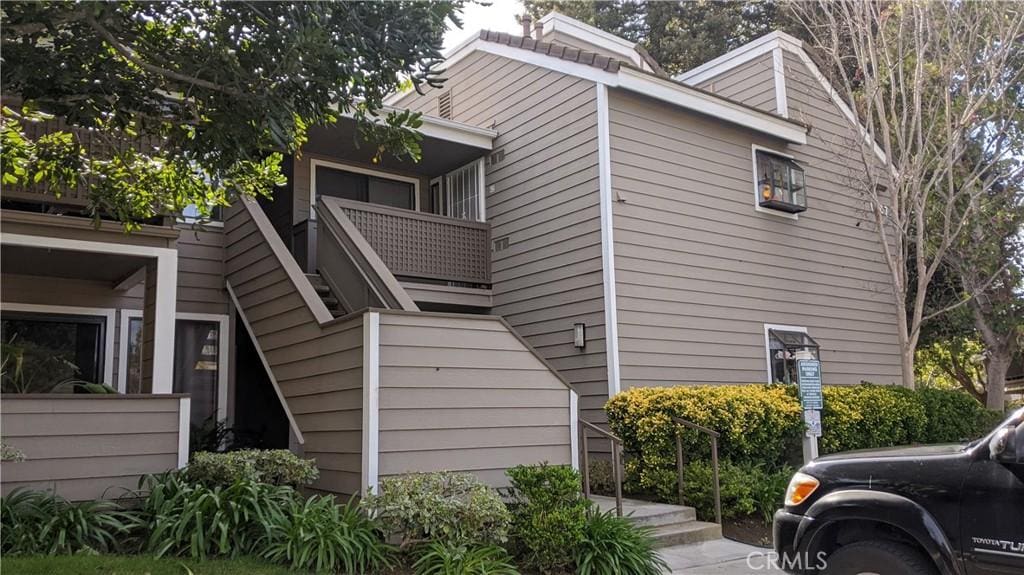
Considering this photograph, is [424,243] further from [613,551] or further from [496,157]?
[613,551]

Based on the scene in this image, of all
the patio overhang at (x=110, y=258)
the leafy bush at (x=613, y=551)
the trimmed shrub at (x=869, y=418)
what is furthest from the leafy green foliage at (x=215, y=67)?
the trimmed shrub at (x=869, y=418)

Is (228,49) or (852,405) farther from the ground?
(228,49)

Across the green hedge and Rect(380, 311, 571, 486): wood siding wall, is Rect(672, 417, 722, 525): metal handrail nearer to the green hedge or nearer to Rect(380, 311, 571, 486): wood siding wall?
the green hedge

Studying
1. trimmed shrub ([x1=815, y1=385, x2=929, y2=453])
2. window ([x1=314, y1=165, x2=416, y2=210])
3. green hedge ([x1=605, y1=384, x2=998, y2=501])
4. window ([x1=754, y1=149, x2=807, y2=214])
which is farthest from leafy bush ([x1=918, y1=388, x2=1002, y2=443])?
window ([x1=314, y1=165, x2=416, y2=210])

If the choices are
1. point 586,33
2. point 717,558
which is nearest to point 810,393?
point 717,558

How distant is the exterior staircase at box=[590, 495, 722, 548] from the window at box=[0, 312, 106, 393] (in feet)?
21.6

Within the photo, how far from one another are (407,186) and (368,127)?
6.81 m

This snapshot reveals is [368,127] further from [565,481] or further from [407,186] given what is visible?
[407,186]

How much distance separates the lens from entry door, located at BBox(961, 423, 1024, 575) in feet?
13.4

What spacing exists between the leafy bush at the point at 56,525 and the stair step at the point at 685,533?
15.3 ft

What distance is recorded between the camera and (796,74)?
14.3m

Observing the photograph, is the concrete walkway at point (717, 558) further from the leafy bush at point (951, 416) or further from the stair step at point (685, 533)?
the leafy bush at point (951, 416)

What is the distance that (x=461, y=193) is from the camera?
44.0 feet

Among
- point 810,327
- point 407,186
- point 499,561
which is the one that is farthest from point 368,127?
point 810,327
